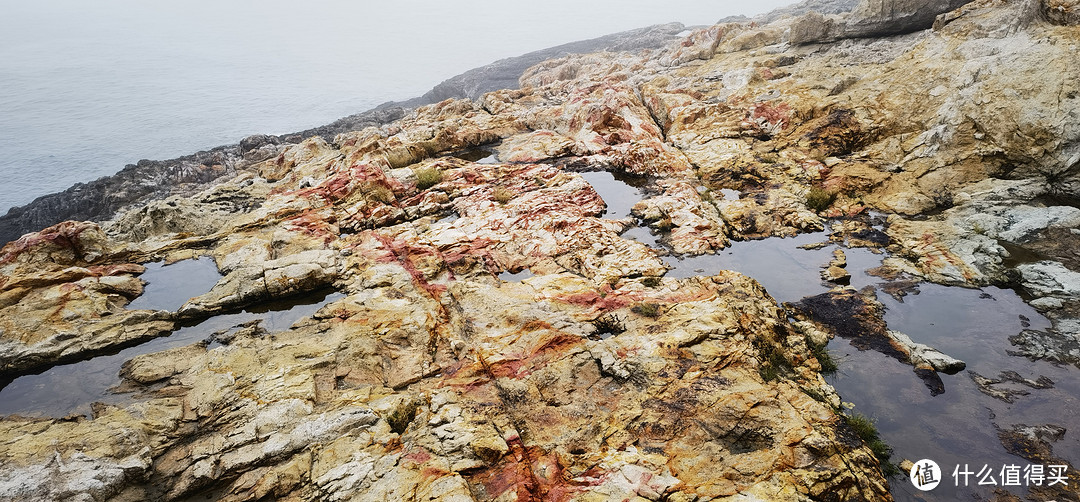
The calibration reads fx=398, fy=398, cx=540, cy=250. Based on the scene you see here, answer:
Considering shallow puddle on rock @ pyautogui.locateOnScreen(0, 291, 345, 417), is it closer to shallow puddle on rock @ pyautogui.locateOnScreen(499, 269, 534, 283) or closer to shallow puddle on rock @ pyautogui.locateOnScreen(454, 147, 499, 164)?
shallow puddle on rock @ pyautogui.locateOnScreen(499, 269, 534, 283)

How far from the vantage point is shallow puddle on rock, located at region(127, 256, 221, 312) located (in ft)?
40.4

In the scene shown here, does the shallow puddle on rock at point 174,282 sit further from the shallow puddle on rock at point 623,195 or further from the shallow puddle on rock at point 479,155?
the shallow puddle on rock at point 623,195

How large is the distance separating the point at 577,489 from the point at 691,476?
77.5 inches

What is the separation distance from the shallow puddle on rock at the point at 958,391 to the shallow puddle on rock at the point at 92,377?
A: 14.5 metres

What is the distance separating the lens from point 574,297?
11641 mm

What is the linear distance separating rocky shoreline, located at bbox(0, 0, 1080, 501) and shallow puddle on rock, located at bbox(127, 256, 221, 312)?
45 cm

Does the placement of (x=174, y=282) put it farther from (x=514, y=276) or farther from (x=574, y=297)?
(x=574, y=297)

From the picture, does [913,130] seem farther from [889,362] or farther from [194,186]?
[194,186]

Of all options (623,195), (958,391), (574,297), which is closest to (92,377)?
(574,297)

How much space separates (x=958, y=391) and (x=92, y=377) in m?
19.9

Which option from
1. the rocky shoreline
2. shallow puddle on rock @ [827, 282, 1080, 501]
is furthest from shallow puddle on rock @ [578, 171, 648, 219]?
shallow puddle on rock @ [827, 282, 1080, 501]

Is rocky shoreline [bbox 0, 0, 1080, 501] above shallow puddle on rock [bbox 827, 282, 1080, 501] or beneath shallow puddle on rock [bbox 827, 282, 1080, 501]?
above

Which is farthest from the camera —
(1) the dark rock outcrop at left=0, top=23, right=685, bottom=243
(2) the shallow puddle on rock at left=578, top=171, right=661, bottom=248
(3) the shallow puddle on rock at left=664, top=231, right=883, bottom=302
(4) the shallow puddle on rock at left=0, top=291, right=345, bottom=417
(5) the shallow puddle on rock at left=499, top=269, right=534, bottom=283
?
(1) the dark rock outcrop at left=0, top=23, right=685, bottom=243

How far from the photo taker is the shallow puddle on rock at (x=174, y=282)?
12328mm
